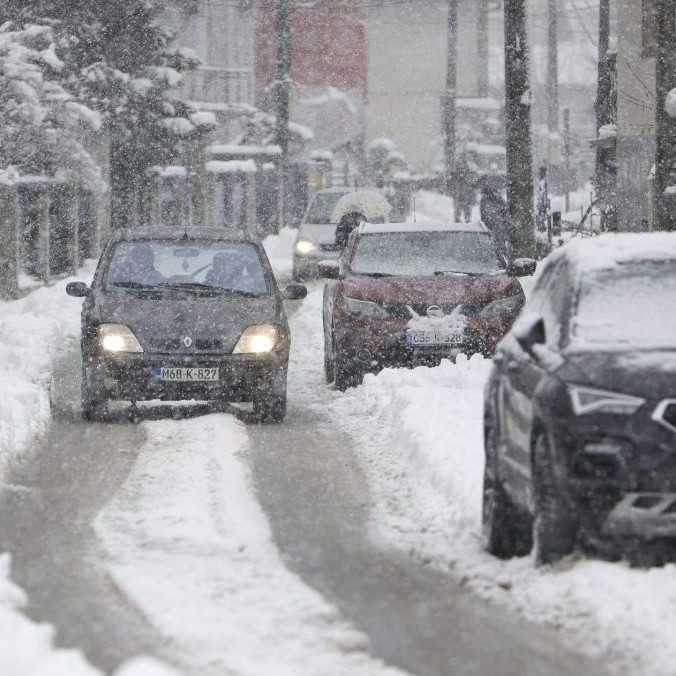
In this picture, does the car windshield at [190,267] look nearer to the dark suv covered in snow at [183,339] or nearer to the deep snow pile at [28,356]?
the dark suv covered in snow at [183,339]

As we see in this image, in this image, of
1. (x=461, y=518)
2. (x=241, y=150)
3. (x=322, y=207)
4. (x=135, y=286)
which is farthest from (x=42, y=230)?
(x=461, y=518)

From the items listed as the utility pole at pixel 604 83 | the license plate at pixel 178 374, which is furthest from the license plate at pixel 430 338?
the utility pole at pixel 604 83

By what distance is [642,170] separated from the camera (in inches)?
1432

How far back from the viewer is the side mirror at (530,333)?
323 inches

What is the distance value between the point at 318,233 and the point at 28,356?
15738 millimetres

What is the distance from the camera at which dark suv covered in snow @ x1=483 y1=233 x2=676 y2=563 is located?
7379 millimetres

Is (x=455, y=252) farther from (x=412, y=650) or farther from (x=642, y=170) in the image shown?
(x=642, y=170)

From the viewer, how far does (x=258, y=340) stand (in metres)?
14.3

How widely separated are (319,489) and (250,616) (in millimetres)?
3860

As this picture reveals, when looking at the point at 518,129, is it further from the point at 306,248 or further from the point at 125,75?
the point at 125,75

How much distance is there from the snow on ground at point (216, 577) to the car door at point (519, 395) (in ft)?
3.69

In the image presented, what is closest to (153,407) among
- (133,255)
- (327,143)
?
(133,255)

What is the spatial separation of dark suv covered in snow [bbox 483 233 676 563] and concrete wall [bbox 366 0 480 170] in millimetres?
69045

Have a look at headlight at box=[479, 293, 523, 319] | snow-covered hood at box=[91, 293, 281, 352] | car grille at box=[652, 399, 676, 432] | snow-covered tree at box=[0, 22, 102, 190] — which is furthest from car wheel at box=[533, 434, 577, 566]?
snow-covered tree at box=[0, 22, 102, 190]
